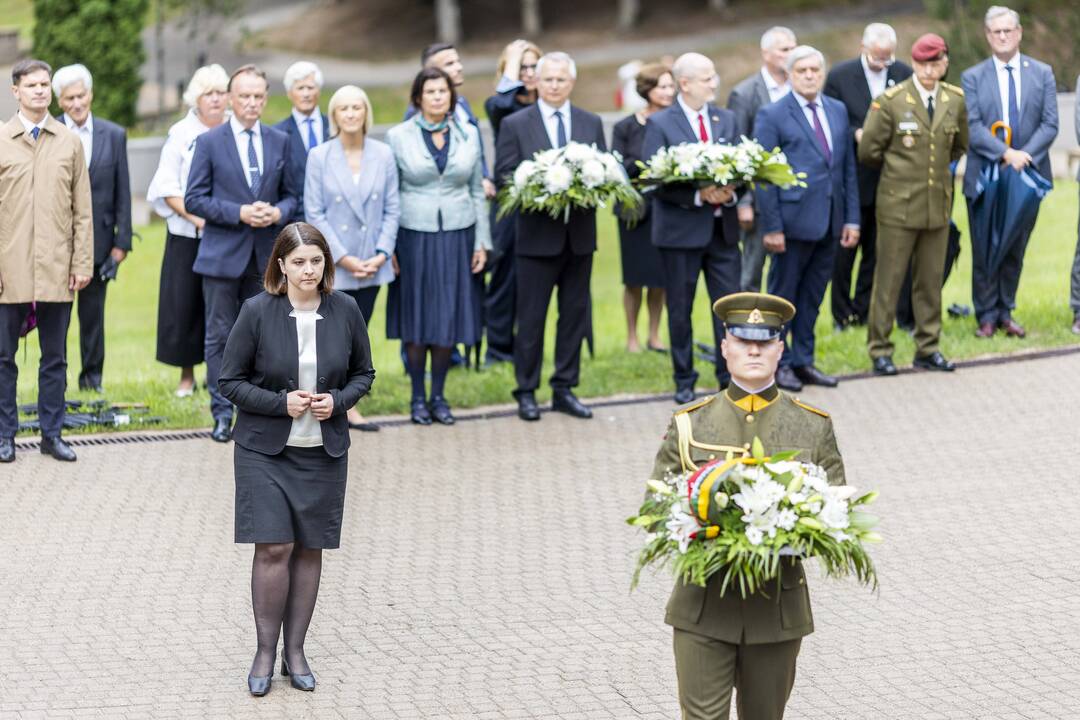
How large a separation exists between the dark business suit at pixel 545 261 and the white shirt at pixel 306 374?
4678mm

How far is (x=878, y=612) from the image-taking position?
27.5ft

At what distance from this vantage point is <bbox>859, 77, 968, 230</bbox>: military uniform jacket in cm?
1289

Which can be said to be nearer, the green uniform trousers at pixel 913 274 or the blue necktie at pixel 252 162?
the blue necktie at pixel 252 162

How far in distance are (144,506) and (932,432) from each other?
5158 millimetres

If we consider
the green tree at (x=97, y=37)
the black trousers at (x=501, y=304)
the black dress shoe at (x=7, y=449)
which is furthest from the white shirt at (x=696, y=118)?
the green tree at (x=97, y=37)

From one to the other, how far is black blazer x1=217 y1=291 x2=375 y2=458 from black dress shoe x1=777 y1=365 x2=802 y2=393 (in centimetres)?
590

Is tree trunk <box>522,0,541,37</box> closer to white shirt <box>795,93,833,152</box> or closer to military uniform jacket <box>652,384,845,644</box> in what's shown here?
white shirt <box>795,93,833,152</box>

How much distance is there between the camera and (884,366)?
13.4 m

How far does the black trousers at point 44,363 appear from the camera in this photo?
36.2ft

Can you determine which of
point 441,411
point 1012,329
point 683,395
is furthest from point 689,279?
point 1012,329

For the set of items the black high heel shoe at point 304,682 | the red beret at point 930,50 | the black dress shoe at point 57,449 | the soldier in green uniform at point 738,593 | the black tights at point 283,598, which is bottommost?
the black dress shoe at point 57,449

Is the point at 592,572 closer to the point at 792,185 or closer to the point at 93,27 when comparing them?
the point at 792,185

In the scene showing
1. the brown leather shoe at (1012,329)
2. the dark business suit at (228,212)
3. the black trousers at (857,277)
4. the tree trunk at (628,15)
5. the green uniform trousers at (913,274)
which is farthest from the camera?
the tree trunk at (628,15)

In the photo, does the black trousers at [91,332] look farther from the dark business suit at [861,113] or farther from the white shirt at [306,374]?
the white shirt at [306,374]
